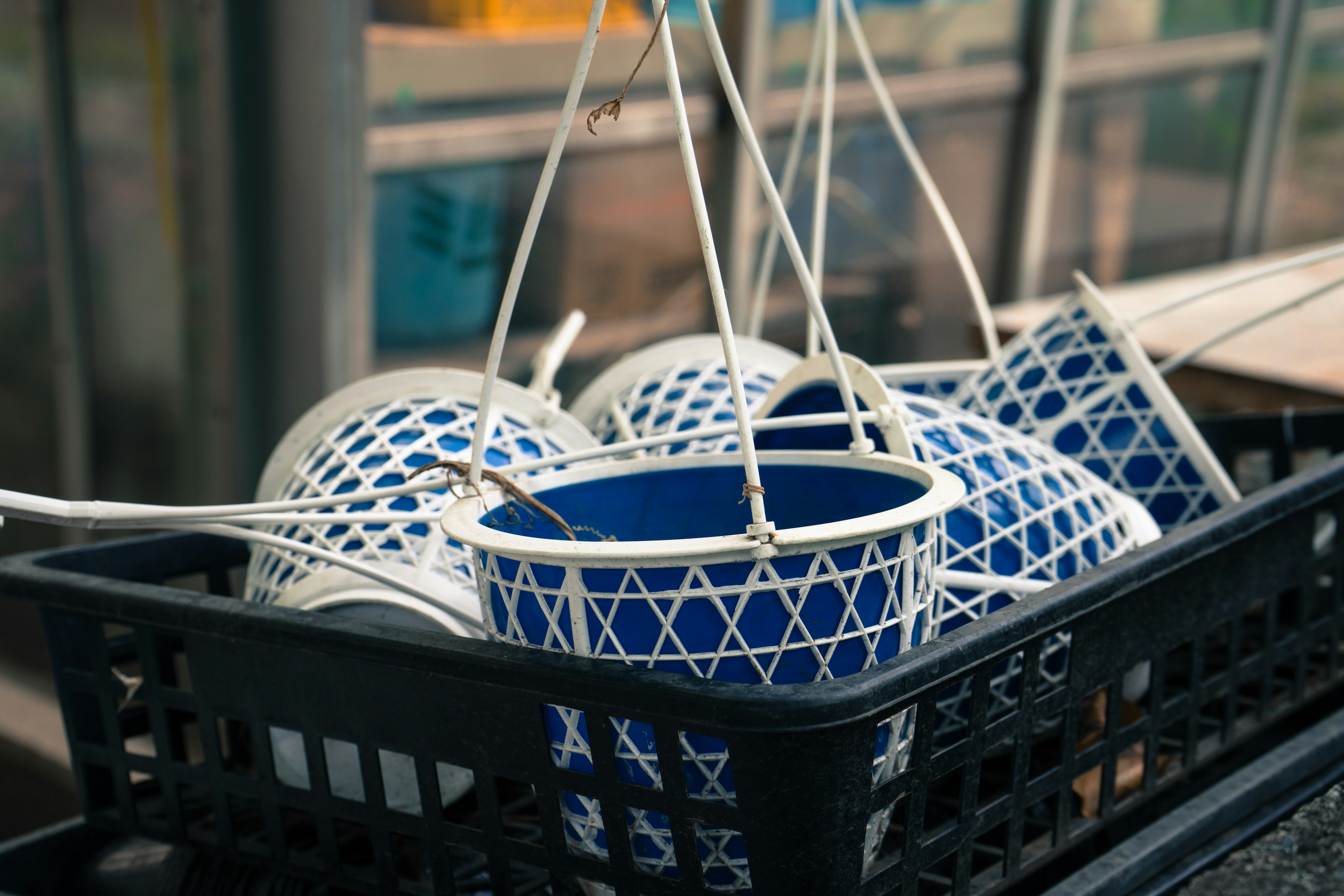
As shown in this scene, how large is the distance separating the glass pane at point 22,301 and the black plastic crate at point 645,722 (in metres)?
1.08

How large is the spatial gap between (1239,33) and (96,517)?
310 cm

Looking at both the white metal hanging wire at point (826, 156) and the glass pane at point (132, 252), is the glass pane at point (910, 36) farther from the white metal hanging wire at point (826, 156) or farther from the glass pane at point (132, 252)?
the white metal hanging wire at point (826, 156)

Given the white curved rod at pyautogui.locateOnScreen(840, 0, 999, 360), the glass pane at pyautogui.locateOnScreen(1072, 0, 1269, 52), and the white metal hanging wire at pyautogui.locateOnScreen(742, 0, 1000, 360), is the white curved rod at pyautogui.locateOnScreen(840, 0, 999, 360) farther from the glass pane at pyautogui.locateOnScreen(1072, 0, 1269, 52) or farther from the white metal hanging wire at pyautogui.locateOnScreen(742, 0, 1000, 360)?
the glass pane at pyautogui.locateOnScreen(1072, 0, 1269, 52)

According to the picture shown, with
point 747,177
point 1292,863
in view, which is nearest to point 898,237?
point 747,177

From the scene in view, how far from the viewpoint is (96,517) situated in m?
0.58

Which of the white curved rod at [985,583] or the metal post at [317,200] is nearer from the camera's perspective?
the white curved rod at [985,583]

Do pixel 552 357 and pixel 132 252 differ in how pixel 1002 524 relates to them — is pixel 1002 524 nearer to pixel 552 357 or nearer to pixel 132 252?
pixel 552 357

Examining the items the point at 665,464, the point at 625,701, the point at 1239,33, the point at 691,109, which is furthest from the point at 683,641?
the point at 1239,33

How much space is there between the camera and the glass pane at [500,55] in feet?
5.31

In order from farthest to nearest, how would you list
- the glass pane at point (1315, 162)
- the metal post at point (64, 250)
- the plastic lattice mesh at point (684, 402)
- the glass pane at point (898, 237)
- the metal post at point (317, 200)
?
the glass pane at point (1315, 162), the glass pane at point (898, 237), the metal post at point (64, 250), the metal post at point (317, 200), the plastic lattice mesh at point (684, 402)

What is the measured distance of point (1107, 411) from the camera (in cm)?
89

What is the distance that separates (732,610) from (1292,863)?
1.18ft

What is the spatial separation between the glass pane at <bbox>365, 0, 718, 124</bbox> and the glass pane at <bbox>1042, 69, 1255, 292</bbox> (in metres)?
1.15

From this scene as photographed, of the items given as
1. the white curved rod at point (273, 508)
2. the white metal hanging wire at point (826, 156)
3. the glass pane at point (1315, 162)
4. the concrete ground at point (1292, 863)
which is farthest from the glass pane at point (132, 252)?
the glass pane at point (1315, 162)
